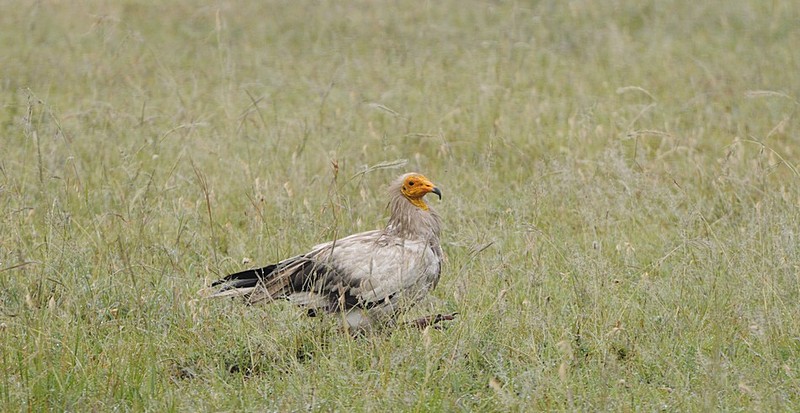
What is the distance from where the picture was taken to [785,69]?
11.6 m

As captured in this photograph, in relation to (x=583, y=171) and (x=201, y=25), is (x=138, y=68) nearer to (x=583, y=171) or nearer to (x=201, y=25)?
(x=201, y=25)

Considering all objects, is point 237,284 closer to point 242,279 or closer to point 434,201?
point 242,279

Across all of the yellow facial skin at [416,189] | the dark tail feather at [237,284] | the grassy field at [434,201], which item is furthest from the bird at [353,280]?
the yellow facial skin at [416,189]

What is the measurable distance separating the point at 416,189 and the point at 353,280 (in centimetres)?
78

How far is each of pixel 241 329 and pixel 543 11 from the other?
939 centimetres

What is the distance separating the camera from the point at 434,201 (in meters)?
8.55

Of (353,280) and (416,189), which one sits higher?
(416,189)

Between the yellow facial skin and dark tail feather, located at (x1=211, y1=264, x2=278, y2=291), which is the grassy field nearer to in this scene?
dark tail feather, located at (x1=211, y1=264, x2=278, y2=291)

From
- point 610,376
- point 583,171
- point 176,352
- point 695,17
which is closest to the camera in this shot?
point 610,376

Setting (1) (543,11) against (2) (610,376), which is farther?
(1) (543,11)

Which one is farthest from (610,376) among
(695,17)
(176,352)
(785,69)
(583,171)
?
(695,17)

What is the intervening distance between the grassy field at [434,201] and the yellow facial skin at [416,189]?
0.97 feet

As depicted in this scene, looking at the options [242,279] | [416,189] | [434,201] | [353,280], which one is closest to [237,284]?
[242,279]

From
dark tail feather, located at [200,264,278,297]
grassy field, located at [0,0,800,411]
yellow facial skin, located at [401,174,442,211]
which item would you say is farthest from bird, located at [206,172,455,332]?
yellow facial skin, located at [401,174,442,211]
